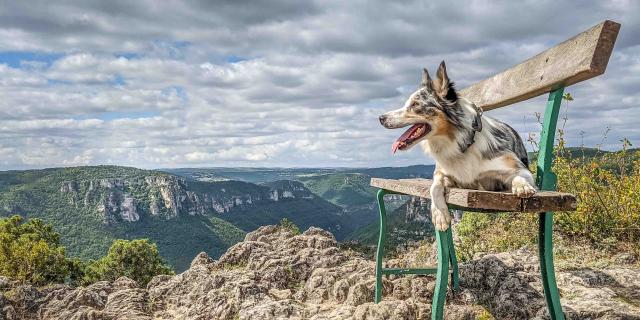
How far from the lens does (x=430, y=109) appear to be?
383 cm

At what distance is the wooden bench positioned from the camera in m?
3.04

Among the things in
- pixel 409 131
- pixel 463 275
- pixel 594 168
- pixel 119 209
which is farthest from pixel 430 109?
pixel 119 209

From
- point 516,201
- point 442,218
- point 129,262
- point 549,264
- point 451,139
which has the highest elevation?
point 451,139

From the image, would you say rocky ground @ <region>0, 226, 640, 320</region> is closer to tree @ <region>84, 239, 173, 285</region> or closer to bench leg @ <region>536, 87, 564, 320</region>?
bench leg @ <region>536, 87, 564, 320</region>

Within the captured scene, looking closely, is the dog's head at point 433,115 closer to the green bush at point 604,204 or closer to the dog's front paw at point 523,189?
the dog's front paw at point 523,189

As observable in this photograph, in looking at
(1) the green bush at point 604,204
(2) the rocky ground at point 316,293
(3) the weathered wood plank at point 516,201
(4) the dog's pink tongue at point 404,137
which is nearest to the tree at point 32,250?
(2) the rocky ground at point 316,293

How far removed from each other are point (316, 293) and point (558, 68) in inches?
158

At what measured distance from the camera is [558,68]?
3496 millimetres

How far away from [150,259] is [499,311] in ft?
147

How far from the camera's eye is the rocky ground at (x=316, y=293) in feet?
15.9

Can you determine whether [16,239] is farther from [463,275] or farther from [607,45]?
[607,45]

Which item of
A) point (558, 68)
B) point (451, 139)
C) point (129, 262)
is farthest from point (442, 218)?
point (129, 262)

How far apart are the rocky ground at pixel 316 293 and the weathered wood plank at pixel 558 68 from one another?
6.89ft

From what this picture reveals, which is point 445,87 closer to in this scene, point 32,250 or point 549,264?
point 549,264
